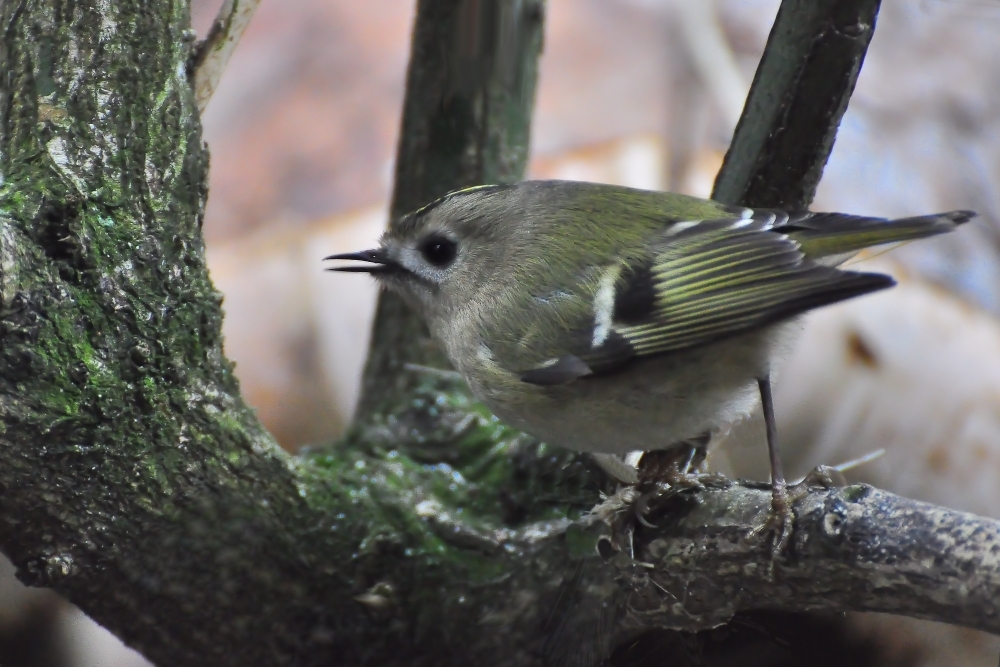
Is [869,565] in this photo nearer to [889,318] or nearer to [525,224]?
[525,224]

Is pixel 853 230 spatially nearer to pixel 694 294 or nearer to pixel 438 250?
pixel 694 294

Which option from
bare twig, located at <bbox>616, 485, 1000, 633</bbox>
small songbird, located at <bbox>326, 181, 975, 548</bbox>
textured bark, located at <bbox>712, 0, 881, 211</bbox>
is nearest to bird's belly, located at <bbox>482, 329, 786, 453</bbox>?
small songbird, located at <bbox>326, 181, 975, 548</bbox>

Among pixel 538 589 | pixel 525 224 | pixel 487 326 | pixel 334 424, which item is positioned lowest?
pixel 538 589

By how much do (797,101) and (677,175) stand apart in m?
1.78

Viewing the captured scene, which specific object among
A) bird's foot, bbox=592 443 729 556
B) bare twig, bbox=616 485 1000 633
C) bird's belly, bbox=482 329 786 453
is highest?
bird's belly, bbox=482 329 786 453

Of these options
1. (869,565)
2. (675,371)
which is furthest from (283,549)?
(869,565)

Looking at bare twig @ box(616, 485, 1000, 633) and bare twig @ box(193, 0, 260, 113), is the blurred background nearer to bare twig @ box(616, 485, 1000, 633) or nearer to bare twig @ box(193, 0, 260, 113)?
bare twig @ box(616, 485, 1000, 633)

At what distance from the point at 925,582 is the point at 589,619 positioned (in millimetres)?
515

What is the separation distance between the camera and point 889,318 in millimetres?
2732

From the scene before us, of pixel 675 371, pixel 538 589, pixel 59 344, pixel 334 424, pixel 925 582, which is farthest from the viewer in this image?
pixel 334 424

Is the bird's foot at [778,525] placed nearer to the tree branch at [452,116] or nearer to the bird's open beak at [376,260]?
the bird's open beak at [376,260]

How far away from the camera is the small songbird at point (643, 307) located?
4.17 ft

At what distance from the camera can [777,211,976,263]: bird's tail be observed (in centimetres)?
120

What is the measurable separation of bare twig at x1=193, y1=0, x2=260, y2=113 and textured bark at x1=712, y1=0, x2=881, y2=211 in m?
0.83
